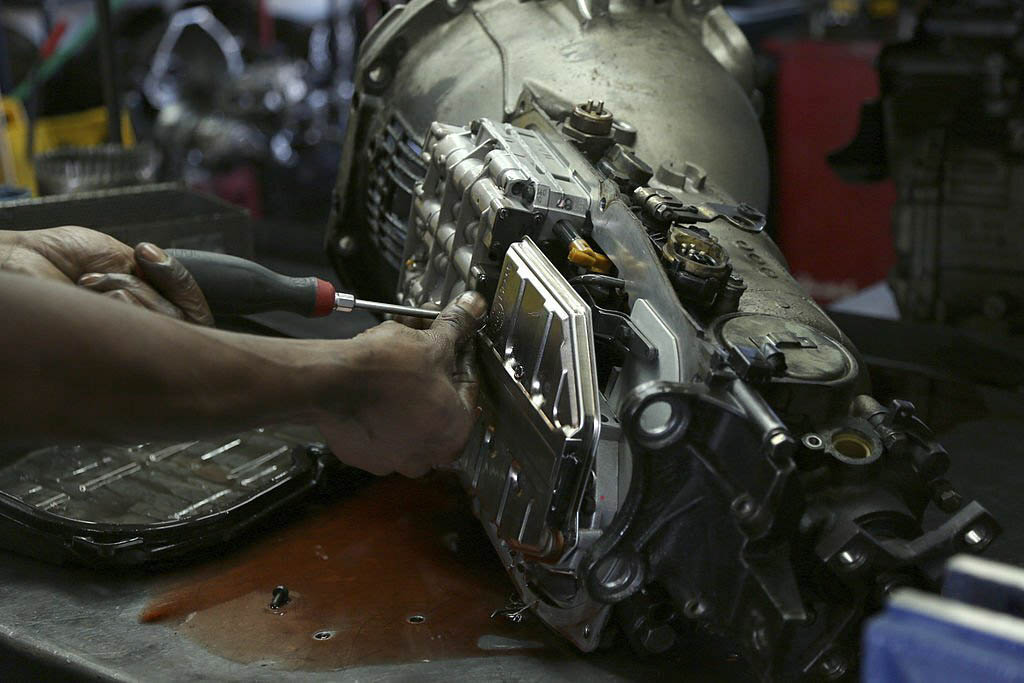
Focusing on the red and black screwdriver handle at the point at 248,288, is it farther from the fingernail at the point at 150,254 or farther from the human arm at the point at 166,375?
Answer: the human arm at the point at 166,375

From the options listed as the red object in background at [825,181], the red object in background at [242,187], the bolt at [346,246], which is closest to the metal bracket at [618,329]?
the bolt at [346,246]

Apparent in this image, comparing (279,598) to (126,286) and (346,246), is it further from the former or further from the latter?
(346,246)

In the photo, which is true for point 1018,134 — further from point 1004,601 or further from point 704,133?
point 1004,601

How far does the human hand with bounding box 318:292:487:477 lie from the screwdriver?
0.09 meters

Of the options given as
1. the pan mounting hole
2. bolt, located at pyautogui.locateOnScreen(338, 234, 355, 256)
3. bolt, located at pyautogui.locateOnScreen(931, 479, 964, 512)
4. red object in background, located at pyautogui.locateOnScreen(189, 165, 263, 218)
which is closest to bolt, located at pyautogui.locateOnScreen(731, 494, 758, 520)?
the pan mounting hole

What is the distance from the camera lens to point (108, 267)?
1.07 metres

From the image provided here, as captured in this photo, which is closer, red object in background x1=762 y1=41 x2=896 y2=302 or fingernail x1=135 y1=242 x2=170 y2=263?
fingernail x1=135 y1=242 x2=170 y2=263

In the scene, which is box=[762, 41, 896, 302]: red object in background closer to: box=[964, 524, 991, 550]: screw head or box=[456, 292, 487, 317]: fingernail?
box=[456, 292, 487, 317]: fingernail

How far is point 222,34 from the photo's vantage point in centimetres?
405

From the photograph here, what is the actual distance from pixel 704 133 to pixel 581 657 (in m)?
0.72

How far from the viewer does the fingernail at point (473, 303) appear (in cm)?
107

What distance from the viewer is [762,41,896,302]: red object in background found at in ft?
10.3

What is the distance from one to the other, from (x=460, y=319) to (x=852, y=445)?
39 centimetres

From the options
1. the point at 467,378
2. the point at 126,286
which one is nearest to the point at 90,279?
the point at 126,286
